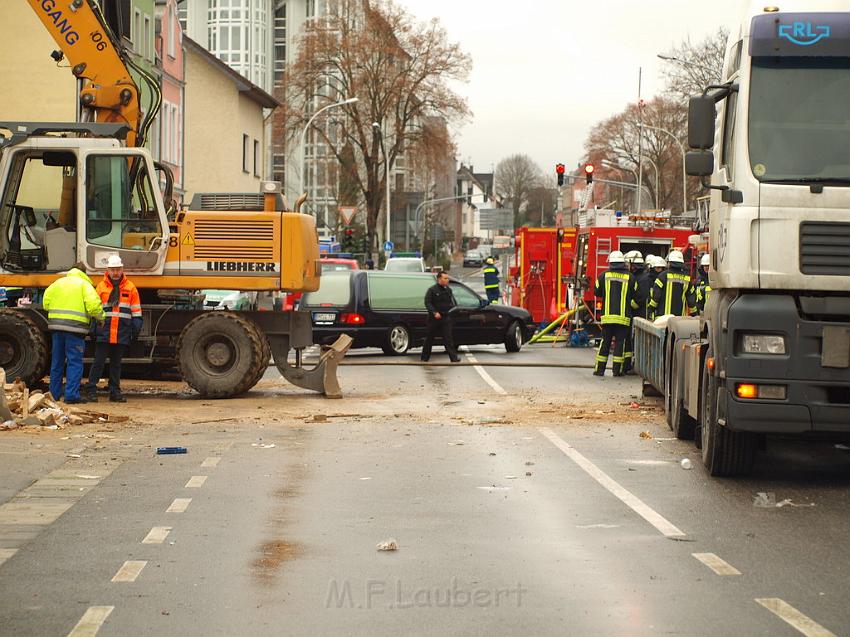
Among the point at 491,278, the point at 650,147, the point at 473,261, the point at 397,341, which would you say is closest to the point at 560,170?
the point at 491,278

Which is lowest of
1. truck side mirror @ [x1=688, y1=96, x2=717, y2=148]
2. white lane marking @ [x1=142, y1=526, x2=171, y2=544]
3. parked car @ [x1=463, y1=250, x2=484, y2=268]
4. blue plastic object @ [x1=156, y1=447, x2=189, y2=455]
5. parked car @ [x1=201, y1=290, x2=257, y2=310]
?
parked car @ [x1=463, y1=250, x2=484, y2=268]

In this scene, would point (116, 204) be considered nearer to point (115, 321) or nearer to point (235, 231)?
point (235, 231)

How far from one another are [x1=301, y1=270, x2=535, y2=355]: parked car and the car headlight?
678 inches

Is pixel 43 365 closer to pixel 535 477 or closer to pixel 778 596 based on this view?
pixel 535 477

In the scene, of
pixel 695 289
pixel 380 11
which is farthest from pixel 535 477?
pixel 380 11

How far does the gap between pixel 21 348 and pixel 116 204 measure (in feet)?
7.14

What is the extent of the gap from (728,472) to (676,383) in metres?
2.88

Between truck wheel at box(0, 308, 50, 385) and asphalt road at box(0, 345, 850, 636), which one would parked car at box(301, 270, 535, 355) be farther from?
asphalt road at box(0, 345, 850, 636)

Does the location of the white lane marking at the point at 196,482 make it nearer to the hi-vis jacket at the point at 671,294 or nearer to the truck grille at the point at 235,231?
the truck grille at the point at 235,231

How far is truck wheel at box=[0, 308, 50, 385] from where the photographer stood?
18109 millimetres

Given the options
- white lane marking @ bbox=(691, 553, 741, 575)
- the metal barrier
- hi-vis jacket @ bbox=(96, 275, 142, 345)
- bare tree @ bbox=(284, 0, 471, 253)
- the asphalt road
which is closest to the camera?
the asphalt road

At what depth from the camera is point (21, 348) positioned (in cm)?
1820

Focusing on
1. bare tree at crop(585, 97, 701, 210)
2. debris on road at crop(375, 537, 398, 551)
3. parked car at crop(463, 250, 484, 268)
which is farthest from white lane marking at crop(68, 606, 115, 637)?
parked car at crop(463, 250, 484, 268)

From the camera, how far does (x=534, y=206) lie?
184000mm
